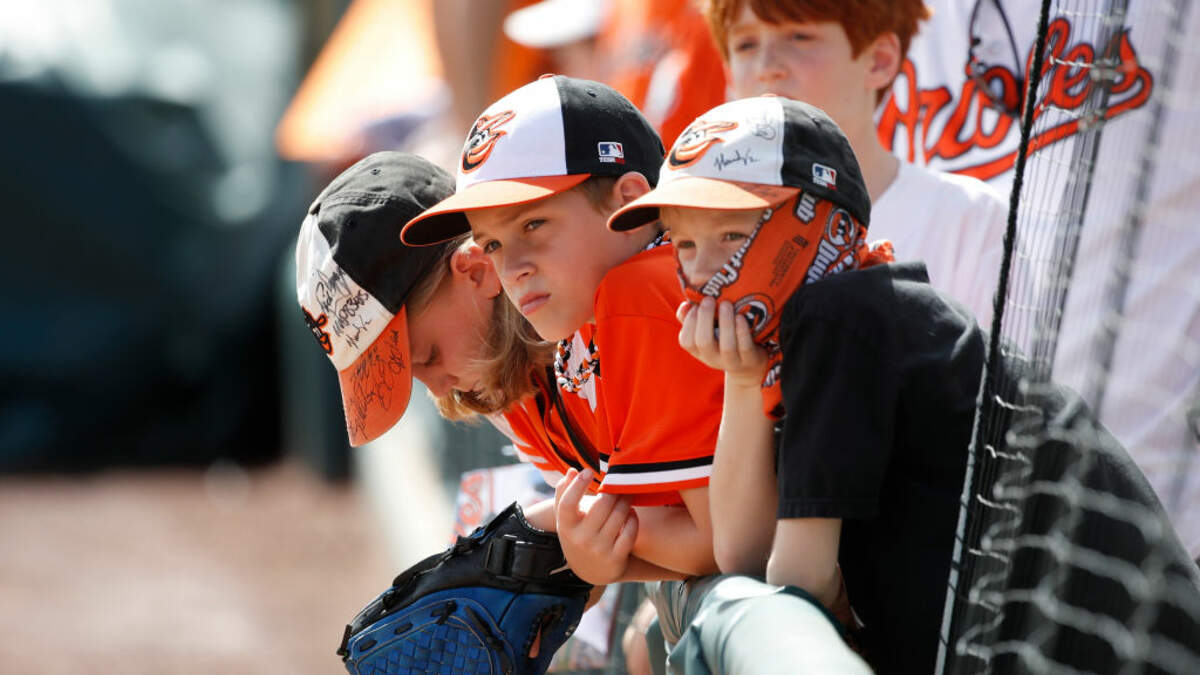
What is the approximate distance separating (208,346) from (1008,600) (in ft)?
22.4

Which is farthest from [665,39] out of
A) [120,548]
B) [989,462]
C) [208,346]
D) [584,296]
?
[208,346]

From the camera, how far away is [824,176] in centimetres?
168

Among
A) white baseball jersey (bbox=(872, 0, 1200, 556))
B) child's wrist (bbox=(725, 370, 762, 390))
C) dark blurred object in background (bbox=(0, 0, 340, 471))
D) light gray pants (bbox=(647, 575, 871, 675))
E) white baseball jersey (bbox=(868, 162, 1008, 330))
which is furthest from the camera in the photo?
dark blurred object in background (bbox=(0, 0, 340, 471))

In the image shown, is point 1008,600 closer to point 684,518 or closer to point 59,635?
point 684,518

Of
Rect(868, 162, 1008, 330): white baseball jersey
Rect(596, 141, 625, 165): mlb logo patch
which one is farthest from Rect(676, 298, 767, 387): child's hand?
Rect(868, 162, 1008, 330): white baseball jersey

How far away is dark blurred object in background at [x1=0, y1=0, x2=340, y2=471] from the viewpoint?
24.8ft

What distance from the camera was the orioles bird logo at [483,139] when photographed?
6.51ft

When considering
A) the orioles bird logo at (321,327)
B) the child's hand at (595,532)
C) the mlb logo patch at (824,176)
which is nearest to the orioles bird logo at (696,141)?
the mlb logo patch at (824,176)

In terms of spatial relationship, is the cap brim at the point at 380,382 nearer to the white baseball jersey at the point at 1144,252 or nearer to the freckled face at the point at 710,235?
the freckled face at the point at 710,235

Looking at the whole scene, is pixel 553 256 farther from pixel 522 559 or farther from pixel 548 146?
pixel 522 559

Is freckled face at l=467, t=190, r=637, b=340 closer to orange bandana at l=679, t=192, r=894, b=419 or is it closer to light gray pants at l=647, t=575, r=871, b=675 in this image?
orange bandana at l=679, t=192, r=894, b=419

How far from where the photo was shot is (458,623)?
1.97m

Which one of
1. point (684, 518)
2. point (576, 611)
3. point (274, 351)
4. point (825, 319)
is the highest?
point (825, 319)

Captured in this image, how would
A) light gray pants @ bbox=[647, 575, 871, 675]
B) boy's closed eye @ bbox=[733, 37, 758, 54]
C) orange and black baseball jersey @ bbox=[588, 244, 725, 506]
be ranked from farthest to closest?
boy's closed eye @ bbox=[733, 37, 758, 54] < orange and black baseball jersey @ bbox=[588, 244, 725, 506] < light gray pants @ bbox=[647, 575, 871, 675]
